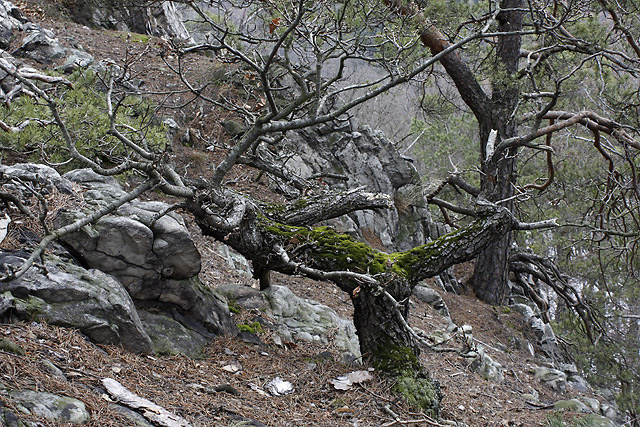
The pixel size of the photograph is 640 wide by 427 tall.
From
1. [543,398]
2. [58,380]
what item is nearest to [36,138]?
[58,380]

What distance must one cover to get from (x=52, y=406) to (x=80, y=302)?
1045 mm

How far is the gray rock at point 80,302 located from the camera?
2961 millimetres

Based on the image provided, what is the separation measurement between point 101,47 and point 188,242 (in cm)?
992

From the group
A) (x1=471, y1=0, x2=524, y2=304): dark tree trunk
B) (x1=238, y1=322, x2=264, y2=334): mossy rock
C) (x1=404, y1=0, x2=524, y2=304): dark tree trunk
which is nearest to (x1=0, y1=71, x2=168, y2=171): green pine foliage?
(x1=238, y1=322, x2=264, y2=334): mossy rock

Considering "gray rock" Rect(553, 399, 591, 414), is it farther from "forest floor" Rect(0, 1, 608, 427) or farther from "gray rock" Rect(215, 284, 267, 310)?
"gray rock" Rect(215, 284, 267, 310)

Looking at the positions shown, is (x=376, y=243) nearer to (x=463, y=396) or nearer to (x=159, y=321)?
(x=463, y=396)

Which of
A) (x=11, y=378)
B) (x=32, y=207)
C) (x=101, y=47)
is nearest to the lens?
(x=11, y=378)

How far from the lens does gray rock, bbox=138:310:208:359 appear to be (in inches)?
144

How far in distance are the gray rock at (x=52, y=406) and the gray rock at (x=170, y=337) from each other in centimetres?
Answer: 123

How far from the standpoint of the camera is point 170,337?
3.79 meters

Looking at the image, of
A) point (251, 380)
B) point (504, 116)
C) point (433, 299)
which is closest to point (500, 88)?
point (504, 116)

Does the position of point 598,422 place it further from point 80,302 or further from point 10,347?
point 10,347

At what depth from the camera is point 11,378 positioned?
7.48ft

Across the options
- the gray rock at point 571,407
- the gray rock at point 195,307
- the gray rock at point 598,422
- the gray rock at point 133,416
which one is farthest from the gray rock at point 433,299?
the gray rock at point 133,416
